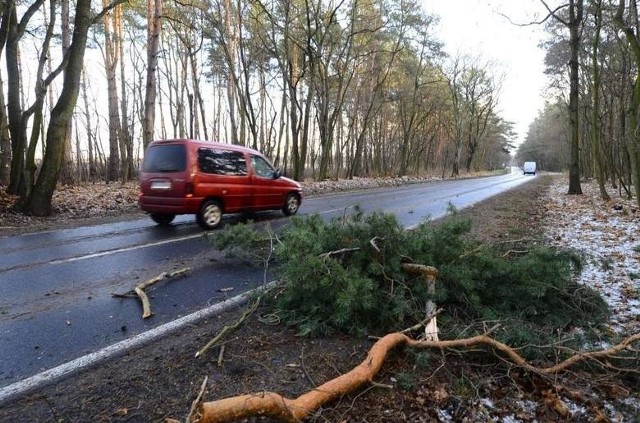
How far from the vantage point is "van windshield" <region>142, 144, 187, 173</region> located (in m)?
9.21

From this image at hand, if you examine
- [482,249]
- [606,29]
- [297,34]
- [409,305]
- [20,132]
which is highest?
[297,34]

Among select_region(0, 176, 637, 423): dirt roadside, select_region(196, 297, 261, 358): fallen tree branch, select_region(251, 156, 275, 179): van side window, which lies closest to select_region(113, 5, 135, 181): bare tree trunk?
select_region(251, 156, 275, 179): van side window

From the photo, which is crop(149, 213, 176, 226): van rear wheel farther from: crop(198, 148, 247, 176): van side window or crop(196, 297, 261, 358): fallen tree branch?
crop(196, 297, 261, 358): fallen tree branch

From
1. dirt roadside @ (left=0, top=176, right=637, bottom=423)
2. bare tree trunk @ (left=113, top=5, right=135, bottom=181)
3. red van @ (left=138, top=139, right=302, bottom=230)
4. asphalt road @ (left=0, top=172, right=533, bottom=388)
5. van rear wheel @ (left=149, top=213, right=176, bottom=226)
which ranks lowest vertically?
dirt roadside @ (left=0, top=176, right=637, bottom=423)

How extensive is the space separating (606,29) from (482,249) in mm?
19796

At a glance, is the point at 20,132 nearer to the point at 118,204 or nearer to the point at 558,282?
the point at 118,204

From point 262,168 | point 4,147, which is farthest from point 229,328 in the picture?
point 4,147

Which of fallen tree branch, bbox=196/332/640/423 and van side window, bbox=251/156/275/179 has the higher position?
van side window, bbox=251/156/275/179

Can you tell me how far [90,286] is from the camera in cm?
524

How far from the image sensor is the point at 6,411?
267 cm

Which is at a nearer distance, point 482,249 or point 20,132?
point 482,249

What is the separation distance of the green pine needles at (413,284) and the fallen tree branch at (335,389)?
1.02 ft

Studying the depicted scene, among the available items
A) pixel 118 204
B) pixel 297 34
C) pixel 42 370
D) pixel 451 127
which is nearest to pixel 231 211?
pixel 118 204

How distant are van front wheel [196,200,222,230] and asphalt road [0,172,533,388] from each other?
50 centimetres
